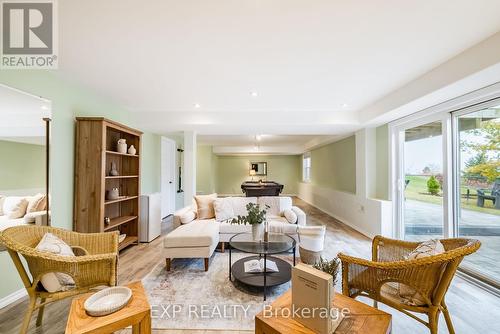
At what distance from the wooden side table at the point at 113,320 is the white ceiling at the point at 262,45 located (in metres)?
2.02

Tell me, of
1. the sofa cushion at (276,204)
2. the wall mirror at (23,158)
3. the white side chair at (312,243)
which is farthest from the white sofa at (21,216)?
the white side chair at (312,243)

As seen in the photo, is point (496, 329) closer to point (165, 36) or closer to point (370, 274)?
point (370, 274)

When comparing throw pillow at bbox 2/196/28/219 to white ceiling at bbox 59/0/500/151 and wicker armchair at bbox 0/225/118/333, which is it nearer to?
wicker armchair at bbox 0/225/118/333

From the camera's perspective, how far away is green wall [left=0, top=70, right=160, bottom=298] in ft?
6.84

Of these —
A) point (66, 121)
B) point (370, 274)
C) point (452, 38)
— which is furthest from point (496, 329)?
point (66, 121)

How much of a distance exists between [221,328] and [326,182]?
19.4 feet

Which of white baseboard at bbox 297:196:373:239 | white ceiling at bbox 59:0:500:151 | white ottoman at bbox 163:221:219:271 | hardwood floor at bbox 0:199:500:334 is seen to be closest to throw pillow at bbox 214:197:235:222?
white ottoman at bbox 163:221:219:271

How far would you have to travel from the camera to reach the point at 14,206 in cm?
210

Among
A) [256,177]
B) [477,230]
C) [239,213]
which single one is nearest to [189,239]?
[239,213]

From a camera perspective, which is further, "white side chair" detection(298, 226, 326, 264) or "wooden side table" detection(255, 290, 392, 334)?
"white side chair" detection(298, 226, 326, 264)

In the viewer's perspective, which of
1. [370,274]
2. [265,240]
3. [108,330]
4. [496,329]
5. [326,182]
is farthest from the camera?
[326,182]

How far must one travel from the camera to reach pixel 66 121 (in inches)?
106

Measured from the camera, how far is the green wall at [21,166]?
201 centimetres

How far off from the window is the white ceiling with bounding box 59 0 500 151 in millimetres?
5645
